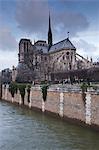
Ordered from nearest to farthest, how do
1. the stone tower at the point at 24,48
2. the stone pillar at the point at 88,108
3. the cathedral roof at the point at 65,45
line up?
the stone pillar at the point at 88,108 → the cathedral roof at the point at 65,45 → the stone tower at the point at 24,48

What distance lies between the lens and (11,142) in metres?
17.4

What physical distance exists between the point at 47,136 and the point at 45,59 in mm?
65664

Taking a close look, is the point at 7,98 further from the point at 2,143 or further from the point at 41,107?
the point at 2,143

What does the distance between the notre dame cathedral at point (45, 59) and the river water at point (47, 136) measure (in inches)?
1483

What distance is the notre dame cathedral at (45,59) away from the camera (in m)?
68.6

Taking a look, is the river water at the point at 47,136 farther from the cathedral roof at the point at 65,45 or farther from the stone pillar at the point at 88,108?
the cathedral roof at the point at 65,45

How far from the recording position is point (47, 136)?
62.3 ft

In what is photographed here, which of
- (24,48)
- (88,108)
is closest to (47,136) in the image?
(88,108)

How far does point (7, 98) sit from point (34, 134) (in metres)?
33.1

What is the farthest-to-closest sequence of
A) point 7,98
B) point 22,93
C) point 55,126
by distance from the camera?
point 7,98, point 22,93, point 55,126

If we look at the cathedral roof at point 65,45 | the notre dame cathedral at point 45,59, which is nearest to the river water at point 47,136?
the notre dame cathedral at point 45,59

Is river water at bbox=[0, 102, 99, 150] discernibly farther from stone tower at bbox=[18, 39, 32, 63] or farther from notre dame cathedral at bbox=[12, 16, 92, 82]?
stone tower at bbox=[18, 39, 32, 63]

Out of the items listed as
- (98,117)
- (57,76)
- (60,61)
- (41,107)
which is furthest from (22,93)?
(60,61)

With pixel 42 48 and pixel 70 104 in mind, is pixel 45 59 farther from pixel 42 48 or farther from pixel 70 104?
pixel 70 104
